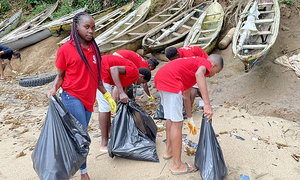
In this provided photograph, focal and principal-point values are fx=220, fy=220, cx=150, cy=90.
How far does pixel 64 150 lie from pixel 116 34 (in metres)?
6.26

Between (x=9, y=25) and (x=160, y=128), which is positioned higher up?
(x=9, y=25)

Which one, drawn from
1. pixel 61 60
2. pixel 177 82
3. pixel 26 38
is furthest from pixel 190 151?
pixel 26 38

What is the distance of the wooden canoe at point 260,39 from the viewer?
362 cm

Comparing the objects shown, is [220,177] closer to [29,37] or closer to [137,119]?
[137,119]

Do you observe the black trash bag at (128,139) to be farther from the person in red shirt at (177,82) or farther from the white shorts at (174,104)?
the white shorts at (174,104)

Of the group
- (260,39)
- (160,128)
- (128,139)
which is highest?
(260,39)

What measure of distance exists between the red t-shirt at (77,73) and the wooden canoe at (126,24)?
5.35m

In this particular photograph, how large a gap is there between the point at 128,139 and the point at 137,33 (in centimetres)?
520

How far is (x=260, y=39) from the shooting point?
4891 millimetres

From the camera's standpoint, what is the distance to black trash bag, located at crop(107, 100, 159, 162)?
2.50m

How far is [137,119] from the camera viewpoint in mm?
A: 2695

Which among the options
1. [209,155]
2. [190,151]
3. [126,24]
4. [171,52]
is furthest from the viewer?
[126,24]

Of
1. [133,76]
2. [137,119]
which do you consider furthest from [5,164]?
[133,76]

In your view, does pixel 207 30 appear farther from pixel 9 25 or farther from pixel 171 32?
pixel 9 25
